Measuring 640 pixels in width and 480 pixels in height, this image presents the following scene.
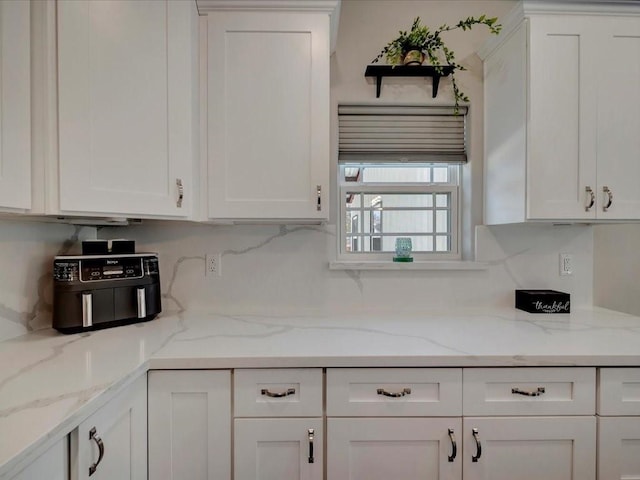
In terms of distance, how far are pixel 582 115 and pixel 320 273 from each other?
1.31m

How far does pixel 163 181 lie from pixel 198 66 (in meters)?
0.50

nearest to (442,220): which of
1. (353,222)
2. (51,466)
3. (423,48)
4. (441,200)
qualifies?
(441,200)

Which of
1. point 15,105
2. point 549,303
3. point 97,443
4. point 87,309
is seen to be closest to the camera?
point 97,443

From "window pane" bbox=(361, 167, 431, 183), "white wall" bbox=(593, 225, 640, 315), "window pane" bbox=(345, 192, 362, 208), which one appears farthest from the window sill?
"white wall" bbox=(593, 225, 640, 315)

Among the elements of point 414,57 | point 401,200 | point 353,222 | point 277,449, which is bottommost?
point 277,449

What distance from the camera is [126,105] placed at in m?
1.17

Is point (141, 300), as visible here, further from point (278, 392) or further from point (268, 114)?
point (268, 114)

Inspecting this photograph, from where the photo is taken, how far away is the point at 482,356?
110cm

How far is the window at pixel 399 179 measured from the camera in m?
1.77

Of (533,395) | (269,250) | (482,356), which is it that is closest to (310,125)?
(269,250)

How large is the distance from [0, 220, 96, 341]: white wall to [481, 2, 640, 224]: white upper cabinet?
196cm

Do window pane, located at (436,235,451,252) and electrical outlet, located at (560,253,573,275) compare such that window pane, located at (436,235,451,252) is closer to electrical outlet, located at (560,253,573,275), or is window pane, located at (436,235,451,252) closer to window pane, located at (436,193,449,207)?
window pane, located at (436,193,449,207)

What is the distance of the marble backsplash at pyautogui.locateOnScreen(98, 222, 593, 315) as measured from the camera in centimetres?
172

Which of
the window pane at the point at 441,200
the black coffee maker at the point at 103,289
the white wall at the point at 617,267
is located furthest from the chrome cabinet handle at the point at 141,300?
the white wall at the point at 617,267
